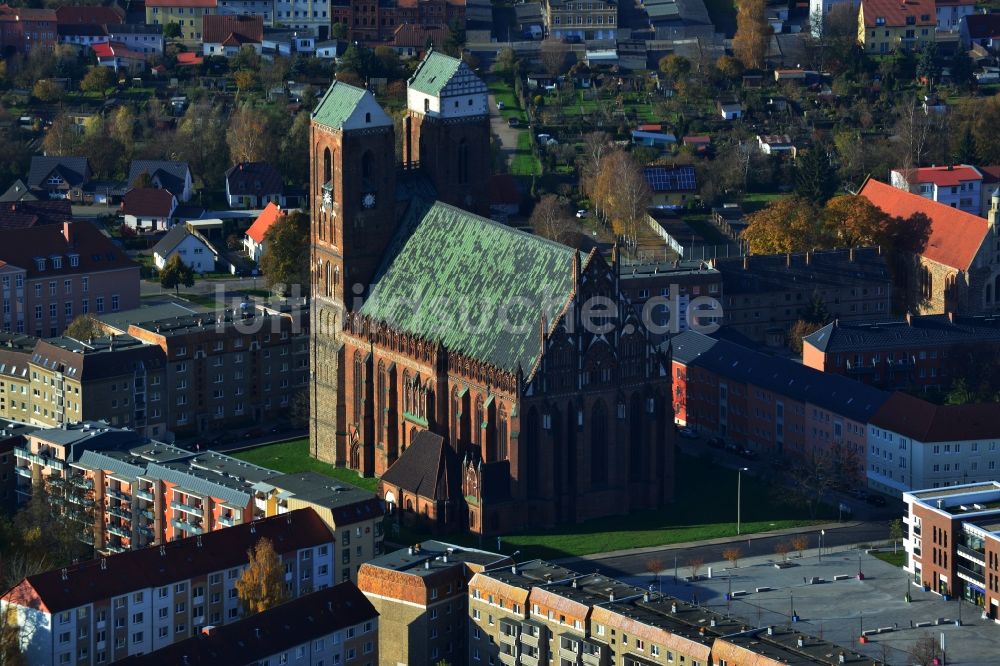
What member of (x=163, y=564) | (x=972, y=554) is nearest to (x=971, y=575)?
(x=972, y=554)

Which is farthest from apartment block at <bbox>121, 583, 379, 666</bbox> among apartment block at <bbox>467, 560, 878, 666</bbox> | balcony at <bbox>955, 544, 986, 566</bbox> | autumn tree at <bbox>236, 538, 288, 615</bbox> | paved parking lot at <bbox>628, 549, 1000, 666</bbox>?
balcony at <bbox>955, 544, 986, 566</bbox>

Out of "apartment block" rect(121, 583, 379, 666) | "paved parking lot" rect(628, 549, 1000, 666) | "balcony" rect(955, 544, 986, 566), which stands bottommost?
"paved parking lot" rect(628, 549, 1000, 666)

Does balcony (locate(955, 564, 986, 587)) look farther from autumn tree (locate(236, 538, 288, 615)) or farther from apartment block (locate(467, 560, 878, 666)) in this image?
autumn tree (locate(236, 538, 288, 615))

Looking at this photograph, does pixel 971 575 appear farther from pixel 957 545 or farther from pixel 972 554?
pixel 957 545

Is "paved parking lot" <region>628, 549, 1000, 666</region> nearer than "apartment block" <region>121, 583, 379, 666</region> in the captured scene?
No

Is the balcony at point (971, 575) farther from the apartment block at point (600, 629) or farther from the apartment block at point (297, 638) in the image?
the apartment block at point (297, 638)

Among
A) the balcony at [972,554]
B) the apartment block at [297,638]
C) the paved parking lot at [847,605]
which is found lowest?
the paved parking lot at [847,605]

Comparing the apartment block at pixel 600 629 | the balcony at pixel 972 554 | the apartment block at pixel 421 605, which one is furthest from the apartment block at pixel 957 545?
the apartment block at pixel 421 605
